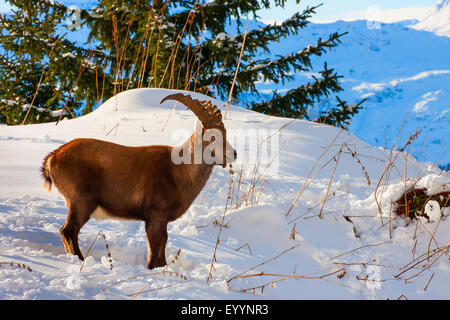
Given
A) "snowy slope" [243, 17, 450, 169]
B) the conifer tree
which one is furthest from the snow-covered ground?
the conifer tree

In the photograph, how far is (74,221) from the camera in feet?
7.24

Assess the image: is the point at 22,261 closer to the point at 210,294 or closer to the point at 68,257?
the point at 68,257

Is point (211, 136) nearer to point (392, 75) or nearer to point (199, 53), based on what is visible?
point (199, 53)

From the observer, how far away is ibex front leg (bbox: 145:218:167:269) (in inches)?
88.8

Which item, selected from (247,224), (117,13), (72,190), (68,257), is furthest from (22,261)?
(117,13)

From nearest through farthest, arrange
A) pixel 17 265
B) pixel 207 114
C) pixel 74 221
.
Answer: pixel 17 265 < pixel 74 221 < pixel 207 114

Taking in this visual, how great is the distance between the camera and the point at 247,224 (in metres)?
3.15

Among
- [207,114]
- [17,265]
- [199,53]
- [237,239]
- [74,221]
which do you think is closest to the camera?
[17,265]

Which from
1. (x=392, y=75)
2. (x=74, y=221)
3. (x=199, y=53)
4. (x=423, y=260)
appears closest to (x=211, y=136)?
(x=74, y=221)

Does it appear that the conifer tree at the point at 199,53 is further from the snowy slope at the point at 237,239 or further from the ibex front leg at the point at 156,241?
the ibex front leg at the point at 156,241

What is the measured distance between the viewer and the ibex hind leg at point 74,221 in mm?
2211

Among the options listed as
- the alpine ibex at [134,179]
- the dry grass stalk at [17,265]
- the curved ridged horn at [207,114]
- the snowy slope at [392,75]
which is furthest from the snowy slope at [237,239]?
the snowy slope at [392,75]

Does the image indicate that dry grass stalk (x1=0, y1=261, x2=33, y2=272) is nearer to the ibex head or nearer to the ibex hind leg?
the ibex hind leg

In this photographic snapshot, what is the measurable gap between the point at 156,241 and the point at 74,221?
1.42 ft
